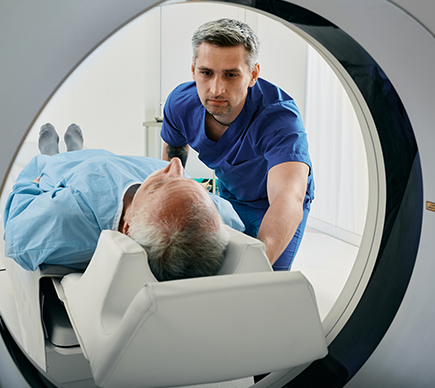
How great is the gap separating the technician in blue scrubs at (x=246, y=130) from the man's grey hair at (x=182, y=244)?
224mm

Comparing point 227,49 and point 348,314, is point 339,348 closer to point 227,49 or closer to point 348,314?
point 348,314

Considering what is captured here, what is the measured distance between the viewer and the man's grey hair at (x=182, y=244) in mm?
829

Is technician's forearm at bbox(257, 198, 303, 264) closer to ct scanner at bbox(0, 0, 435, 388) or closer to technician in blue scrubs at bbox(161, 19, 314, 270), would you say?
technician in blue scrubs at bbox(161, 19, 314, 270)

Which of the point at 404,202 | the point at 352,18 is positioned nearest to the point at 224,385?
the point at 404,202

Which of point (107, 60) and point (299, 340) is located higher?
point (107, 60)

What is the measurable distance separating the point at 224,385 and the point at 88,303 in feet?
2.32

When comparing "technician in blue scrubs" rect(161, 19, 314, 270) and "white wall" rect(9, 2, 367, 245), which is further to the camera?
"white wall" rect(9, 2, 367, 245)

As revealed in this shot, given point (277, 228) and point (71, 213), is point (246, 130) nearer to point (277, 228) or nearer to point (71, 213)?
point (277, 228)

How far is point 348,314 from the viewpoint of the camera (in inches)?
35.0

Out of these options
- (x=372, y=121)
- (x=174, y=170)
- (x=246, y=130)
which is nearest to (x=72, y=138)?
(x=246, y=130)

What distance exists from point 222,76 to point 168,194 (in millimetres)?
552

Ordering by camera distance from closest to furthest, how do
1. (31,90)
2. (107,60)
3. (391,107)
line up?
(31,90), (391,107), (107,60)

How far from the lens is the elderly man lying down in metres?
0.83

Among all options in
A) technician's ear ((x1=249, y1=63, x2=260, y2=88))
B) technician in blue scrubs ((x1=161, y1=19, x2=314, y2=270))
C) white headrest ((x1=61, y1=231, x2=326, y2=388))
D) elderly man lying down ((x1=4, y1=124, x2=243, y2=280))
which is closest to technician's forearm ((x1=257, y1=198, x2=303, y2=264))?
technician in blue scrubs ((x1=161, y1=19, x2=314, y2=270))
